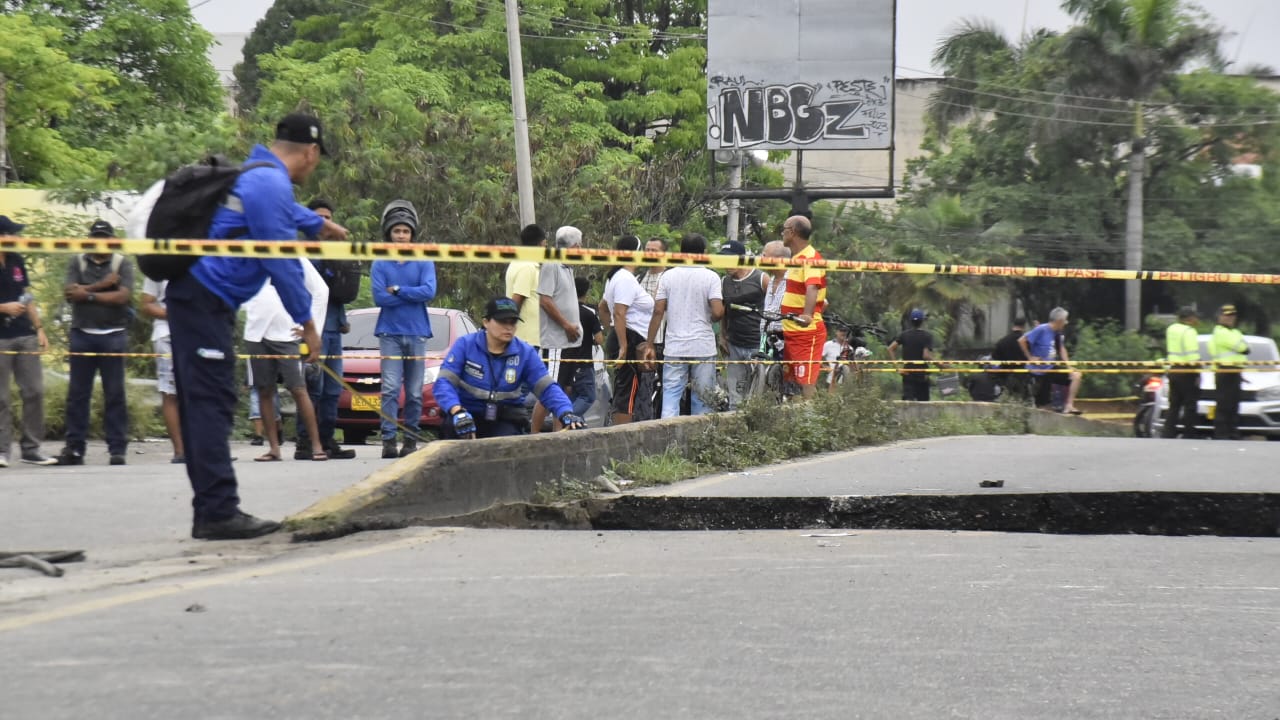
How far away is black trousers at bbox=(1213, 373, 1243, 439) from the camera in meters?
17.3

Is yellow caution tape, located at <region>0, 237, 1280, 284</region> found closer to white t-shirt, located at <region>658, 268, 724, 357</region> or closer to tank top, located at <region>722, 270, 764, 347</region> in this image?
white t-shirt, located at <region>658, 268, 724, 357</region>

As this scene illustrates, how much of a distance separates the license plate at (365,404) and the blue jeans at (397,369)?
3.64 meters

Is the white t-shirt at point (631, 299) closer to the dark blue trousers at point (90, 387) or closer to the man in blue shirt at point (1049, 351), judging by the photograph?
the dark blue trousers at point (90, 387)

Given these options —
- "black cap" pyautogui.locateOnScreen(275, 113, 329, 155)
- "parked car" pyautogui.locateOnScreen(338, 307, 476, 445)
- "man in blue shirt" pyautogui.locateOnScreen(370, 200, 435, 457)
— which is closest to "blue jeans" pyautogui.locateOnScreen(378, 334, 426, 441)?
"man in blue shirt" pyautogui.locateOnScreen(370, 200, 435, 457)

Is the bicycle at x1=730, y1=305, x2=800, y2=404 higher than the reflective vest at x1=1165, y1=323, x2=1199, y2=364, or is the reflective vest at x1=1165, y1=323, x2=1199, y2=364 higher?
the bicycle at x1=730, y1=305, x2=800, y2=404

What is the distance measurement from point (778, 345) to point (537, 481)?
15.6ft

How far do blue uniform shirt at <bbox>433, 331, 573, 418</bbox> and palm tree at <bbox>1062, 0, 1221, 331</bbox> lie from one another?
3397cm

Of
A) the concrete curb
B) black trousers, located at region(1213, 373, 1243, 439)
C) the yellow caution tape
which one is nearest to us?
the yellow caution tape

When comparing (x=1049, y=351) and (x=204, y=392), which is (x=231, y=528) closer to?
(x=204, y=392)

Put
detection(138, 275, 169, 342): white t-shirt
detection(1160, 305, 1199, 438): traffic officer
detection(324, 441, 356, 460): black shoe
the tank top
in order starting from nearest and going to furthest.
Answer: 1. detection(138, 275, 169, 342): white t-shirt
2. detection(324, 441, 356, 460): black shoe
3. the tank top
4. detection(1160, 305, 1199, 438): traffic officer

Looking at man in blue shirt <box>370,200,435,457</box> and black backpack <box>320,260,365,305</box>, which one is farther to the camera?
black backpack <box>320,260,365,305</box>

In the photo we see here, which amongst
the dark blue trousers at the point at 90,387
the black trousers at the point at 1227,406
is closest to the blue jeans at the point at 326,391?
the dark blue trousers at the point at 90,387

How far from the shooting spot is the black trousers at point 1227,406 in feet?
56.9

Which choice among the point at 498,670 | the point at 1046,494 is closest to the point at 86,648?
the point at 498,670
